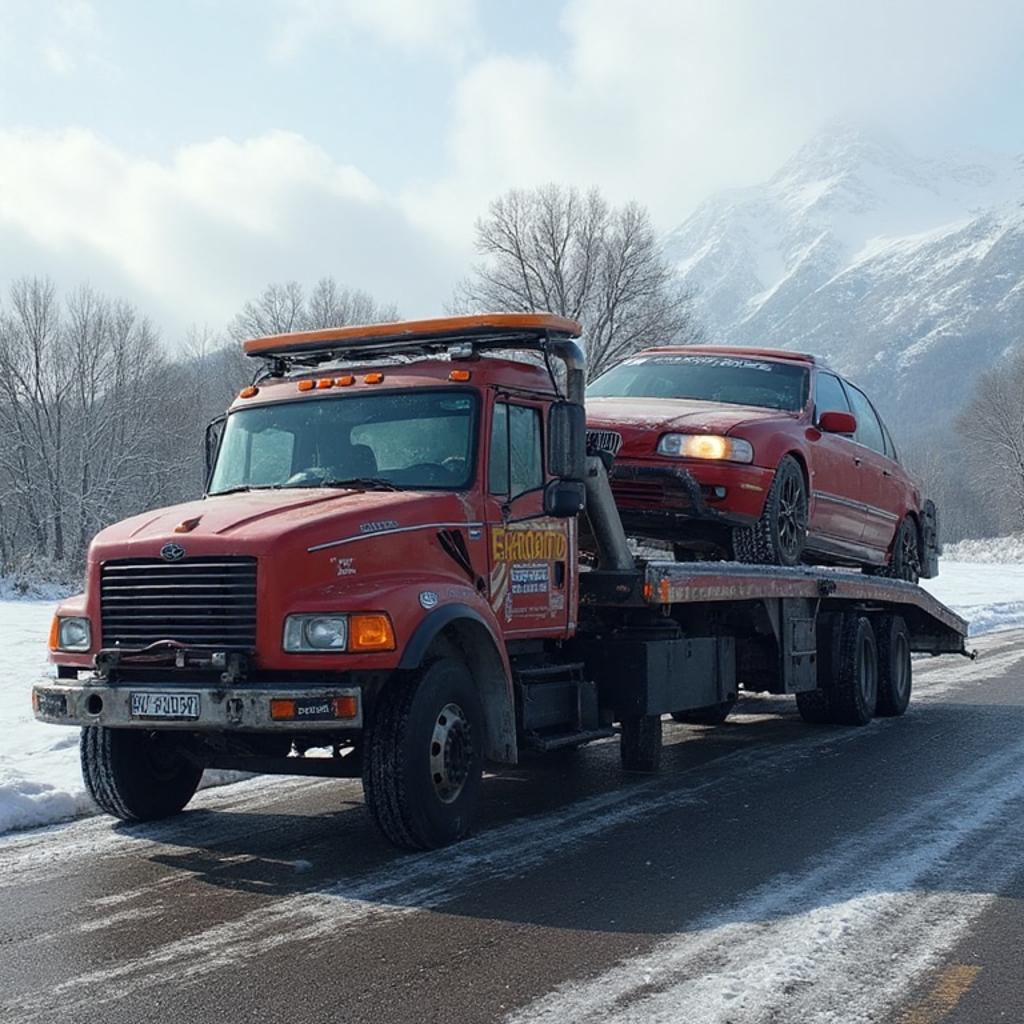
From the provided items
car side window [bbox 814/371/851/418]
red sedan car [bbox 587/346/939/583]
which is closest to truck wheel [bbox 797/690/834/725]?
red sedan car [bbox 587/346/939/583]

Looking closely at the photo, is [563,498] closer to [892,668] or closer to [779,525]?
[779,525]

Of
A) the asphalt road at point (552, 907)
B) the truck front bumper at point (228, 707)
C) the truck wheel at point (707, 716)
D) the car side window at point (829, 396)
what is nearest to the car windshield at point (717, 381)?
the car side window at point (829, 396)

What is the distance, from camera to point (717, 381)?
10461mm

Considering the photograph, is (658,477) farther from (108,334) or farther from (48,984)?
(108,334)

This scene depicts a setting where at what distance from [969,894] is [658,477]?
4123 mm

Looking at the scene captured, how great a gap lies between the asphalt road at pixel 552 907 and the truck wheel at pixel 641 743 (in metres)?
0.13

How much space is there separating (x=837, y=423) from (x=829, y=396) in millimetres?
850

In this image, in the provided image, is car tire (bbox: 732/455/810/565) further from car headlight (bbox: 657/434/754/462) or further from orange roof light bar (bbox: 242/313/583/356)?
orange roof light bar (bbox: 242/313/583/356)

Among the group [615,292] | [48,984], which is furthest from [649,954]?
[615,292]

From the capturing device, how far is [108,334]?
50.7m

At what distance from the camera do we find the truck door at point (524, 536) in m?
7.24

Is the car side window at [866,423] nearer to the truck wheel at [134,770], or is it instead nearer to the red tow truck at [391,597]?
the red tow truck at [391,597]

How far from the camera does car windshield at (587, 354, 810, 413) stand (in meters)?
10.4

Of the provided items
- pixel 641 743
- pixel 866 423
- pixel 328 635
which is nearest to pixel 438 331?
pixel 328 635
